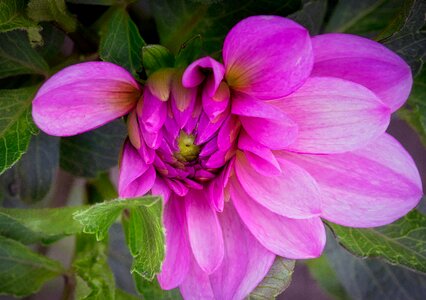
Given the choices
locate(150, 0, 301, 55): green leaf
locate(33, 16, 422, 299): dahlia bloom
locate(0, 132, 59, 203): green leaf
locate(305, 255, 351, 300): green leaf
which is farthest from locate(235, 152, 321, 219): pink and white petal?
locate(305, 255, 351, 300): green leaf

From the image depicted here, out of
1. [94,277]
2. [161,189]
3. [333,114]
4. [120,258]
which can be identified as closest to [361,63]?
[333,114]

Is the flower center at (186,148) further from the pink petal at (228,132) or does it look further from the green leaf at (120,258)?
the green leaf at (120,258)

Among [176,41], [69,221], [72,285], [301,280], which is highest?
[176,41]

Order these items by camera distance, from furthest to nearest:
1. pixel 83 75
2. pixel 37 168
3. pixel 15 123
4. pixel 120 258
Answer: pixel 120 258 → pixel 37 168 → pixel 15 123 → pixel 83 75

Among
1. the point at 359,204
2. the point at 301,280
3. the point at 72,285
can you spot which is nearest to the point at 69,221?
the point at 72,285

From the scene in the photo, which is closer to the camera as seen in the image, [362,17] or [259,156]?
[259,156]

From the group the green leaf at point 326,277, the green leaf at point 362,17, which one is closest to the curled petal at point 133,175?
the green leaf at point 362,17

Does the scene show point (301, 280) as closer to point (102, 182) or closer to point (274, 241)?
point (102, 182)

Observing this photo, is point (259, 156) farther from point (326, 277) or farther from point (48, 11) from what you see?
point (326, 277)
